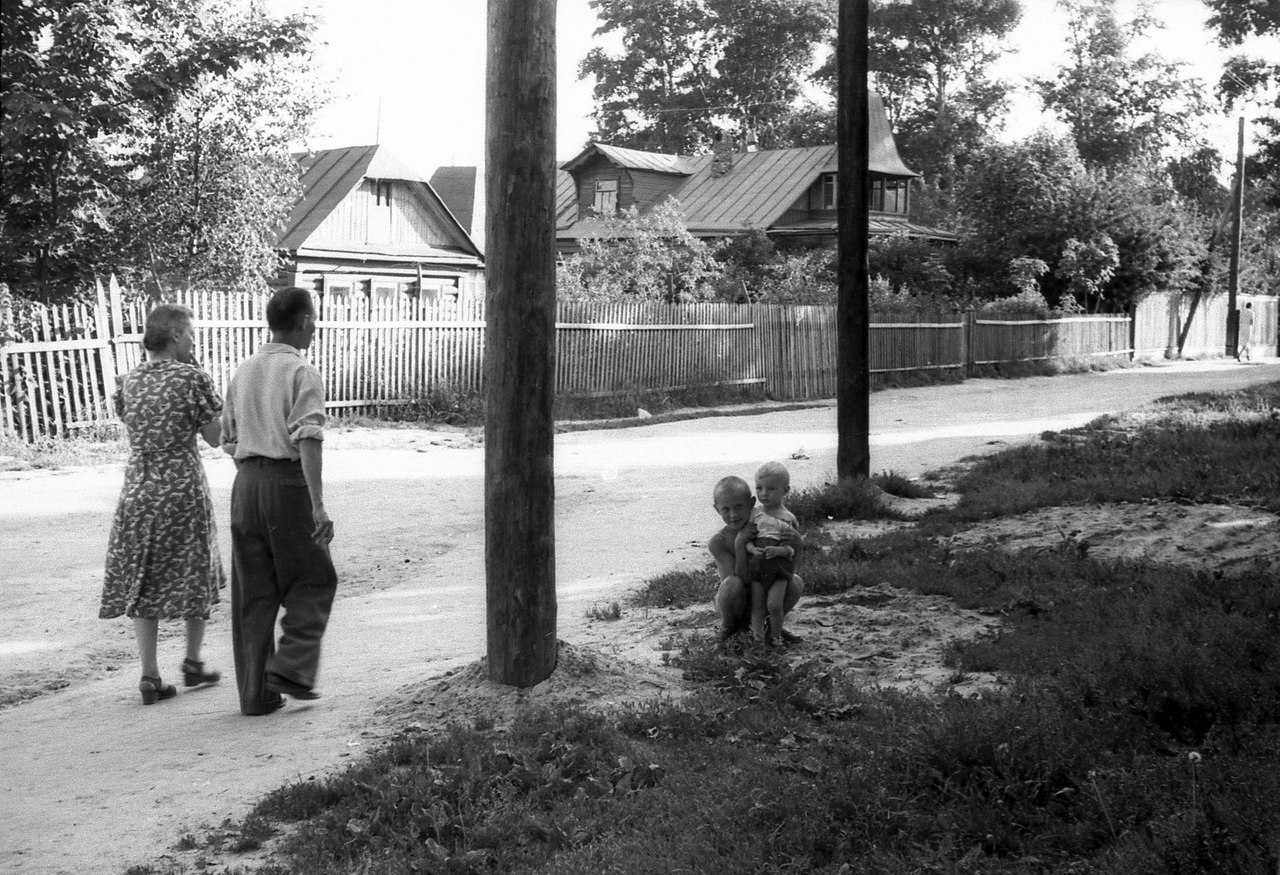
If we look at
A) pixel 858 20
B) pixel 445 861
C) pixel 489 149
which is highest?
pixel 858 20

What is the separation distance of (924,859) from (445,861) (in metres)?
1.28

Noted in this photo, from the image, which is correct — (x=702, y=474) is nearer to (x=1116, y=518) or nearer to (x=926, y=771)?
(x=1116, y=518)

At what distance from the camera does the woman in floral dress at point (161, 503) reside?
618 centimetres

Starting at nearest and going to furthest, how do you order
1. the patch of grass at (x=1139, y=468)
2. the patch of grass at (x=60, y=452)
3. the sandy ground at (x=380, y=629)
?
the sandy ground at (x=380, y=629) → the patch of grass at (x=1139, y=468) → the patch of grass at (x=60, y=452)

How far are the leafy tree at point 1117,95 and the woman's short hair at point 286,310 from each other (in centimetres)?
6350

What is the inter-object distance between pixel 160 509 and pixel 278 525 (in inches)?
32.8

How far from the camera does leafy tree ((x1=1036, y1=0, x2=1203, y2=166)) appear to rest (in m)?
64.9

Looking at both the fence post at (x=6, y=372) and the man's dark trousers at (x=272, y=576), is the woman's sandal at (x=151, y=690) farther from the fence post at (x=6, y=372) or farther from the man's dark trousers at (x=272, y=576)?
the fence post at (x=6, y=372)

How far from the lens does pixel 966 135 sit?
65.2 m

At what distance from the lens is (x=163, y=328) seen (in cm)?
622

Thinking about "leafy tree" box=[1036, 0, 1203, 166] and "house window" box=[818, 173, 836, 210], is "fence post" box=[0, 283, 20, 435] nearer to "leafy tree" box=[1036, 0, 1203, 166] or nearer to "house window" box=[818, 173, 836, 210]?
"house window" box=[818, 173, 836, 210]

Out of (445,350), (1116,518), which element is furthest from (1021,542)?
(445,350)

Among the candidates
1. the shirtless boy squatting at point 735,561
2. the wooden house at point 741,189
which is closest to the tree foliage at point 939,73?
the wooden house at point 741,189

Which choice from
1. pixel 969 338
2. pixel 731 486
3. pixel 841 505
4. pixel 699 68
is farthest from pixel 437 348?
pixel 699 68
